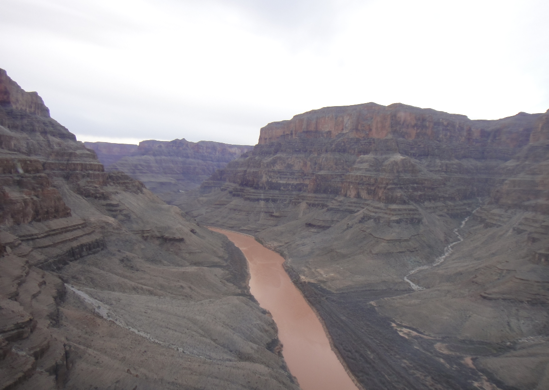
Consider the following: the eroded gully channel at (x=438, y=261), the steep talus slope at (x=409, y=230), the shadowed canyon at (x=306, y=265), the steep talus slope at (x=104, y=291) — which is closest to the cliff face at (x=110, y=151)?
the steep talus slope at (x=409, y=230)

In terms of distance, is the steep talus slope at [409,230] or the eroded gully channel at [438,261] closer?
the steep talus slope at [409,230]

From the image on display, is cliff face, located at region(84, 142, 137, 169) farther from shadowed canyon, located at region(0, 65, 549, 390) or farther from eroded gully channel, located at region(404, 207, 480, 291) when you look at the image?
eroded gully channel, located at region(404, 207, 480, 291)

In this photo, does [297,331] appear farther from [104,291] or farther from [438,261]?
[438,261]

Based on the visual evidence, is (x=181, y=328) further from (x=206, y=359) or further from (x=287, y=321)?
(x=287, y=321)

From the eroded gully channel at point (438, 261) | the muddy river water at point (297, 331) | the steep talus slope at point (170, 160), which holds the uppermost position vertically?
the steep talus slope at point (170, 160)

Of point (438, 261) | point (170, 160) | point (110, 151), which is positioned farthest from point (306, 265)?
point (110, 151)

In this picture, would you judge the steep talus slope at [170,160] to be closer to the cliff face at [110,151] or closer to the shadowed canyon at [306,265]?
the cliff face at [110,151]

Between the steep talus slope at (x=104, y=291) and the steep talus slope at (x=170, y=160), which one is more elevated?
the steep talus slope at (x=170, y=160)
